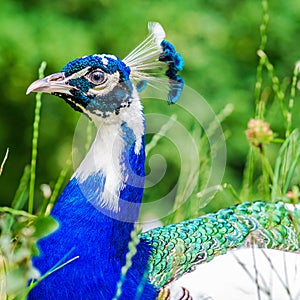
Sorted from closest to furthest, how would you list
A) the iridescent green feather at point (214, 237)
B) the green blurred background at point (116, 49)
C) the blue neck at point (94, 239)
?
the blue neck at point (94, 239) < the iridescent green feather at point (214, 237) < the green blurred background at point (116, 49)

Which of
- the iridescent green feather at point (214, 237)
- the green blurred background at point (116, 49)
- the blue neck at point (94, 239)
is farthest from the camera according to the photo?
the green blurred background at point (116, 49)

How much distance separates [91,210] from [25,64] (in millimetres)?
1415

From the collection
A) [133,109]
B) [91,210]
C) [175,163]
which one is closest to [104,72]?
[133,109]

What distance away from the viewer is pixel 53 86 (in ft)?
4.29

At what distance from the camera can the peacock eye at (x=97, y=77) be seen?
1321 millimetres

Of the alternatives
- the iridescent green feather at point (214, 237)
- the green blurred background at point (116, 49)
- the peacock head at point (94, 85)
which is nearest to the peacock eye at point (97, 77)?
the peacock head at point (94, 85)

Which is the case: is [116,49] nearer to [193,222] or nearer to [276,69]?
[276,69]

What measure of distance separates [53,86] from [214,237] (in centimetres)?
44

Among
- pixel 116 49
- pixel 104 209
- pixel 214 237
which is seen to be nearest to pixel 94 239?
pixel 104 209

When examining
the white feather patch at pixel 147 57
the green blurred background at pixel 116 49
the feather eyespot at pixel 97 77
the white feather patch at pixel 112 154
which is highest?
the green blurred background at pixel 116 49

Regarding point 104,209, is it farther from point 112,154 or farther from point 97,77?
point 97,77

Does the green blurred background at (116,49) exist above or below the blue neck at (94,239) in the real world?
above

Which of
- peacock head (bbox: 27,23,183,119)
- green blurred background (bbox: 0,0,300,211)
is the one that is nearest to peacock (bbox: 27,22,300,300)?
peacock head (bbox: 27,23,183,119)

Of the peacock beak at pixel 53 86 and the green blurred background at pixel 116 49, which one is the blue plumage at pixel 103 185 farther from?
the green blurred background at pixel 116 49
